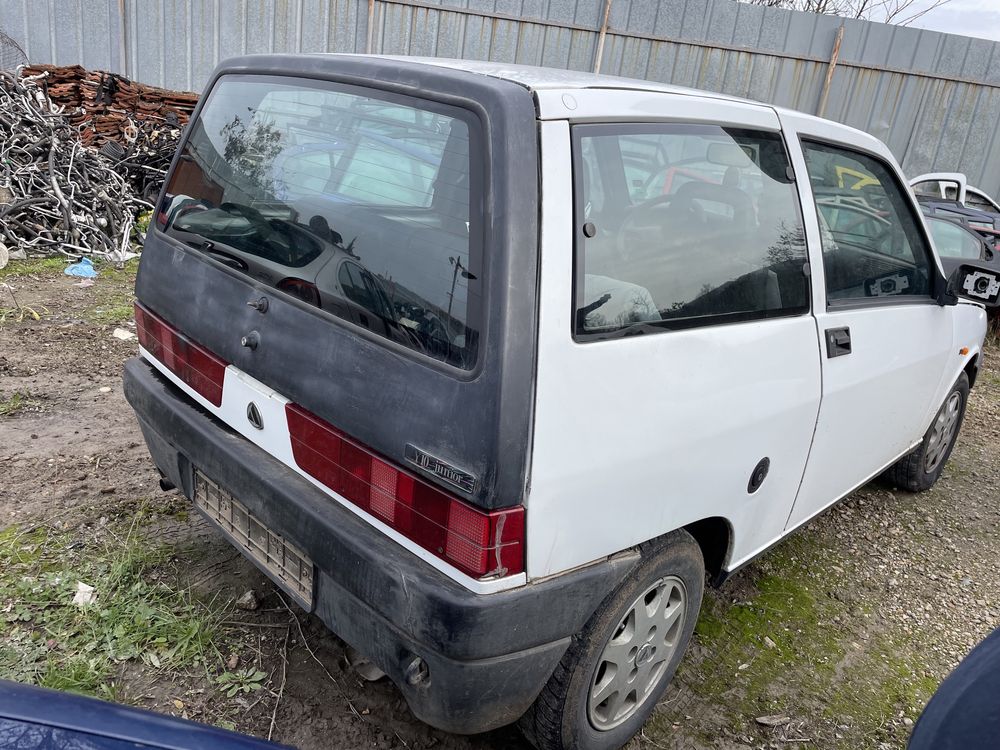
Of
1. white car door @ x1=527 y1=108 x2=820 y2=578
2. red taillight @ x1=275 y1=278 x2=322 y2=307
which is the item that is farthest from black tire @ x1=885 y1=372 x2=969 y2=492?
red taillight @ x1=275 y1=278 x2=322 y2=307

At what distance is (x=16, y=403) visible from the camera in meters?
3.95

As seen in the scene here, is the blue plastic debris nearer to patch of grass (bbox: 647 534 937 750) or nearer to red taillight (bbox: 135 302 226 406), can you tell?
red taillight (bbox: 135 302 226 406)

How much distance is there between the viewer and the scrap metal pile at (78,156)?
6.83 metres

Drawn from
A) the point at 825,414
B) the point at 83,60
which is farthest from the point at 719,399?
the point at 83,60

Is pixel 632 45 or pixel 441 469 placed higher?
pixel 632 45

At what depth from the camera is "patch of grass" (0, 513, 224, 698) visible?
233cm

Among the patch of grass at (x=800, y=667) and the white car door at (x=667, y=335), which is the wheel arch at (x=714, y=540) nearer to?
the white car door at (x=667, y=335)

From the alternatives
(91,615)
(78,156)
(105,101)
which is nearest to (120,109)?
(105,101)

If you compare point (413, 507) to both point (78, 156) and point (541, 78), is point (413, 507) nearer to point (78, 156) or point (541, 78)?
point (541, 78)

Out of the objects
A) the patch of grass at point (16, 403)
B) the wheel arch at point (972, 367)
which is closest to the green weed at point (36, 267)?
the patch of grass at point (16, 403)

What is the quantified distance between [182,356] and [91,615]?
927mm

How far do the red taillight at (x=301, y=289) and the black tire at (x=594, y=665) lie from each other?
3.56 ft

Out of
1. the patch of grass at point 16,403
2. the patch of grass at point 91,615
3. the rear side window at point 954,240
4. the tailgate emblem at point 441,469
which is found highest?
the tailgate emblem at point 441,469

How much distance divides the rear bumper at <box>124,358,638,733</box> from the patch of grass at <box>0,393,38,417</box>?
95.5 inches
